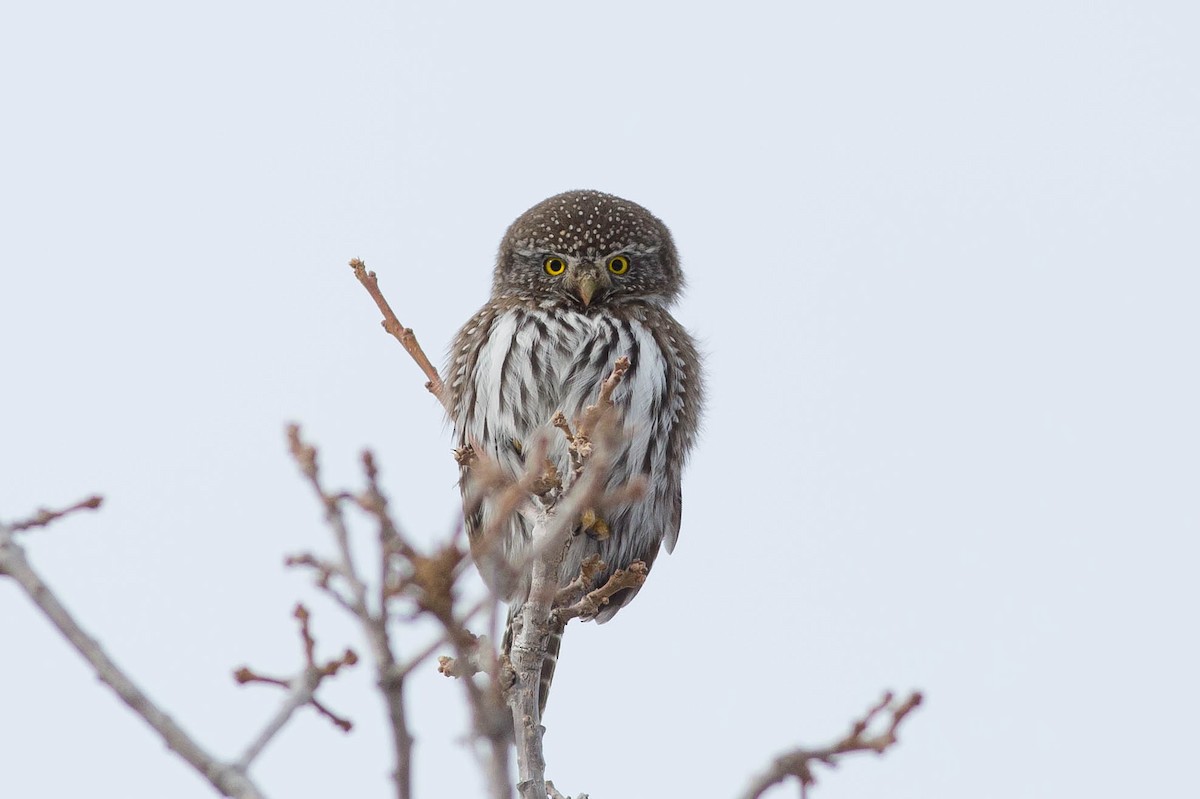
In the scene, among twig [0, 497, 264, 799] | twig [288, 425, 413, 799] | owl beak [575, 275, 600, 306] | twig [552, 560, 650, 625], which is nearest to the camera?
twig [288, 425, 413, 799]

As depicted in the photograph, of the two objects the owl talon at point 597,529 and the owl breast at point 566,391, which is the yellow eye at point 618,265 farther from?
the owl talon at point 597,529

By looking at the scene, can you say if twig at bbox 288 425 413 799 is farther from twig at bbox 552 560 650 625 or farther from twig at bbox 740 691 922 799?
twig at bbox 552 560 650 625

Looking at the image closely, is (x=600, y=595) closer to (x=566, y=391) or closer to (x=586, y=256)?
(x=566, y=391)

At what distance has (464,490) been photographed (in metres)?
5.82

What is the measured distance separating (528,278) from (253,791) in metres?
4.82

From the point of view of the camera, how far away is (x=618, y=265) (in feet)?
21.3

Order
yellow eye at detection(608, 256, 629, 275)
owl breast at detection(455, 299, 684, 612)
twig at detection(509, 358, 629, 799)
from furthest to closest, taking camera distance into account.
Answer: yellow eye at detection(608, 256, 629, 275) → owl breast at detection(455, 299, 684, 612) → twig at detection(509, 358, 629, 799)

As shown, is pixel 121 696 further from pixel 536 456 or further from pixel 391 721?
pixel 536 456

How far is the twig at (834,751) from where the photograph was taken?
83.6 inches

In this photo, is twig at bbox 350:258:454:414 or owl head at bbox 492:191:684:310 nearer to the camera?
twig at bbox 350:258:454:414

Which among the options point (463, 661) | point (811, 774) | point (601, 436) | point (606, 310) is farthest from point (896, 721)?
point (606, 310)

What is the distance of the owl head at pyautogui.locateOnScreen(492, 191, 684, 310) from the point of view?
250 inches

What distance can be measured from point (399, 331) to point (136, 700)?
3601 mm

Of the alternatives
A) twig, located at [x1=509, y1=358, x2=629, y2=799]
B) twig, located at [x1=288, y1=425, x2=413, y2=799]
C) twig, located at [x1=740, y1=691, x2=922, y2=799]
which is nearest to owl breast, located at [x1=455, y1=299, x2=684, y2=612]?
twig, located at [x1=509, y1=358, x2=629, y2=799]
